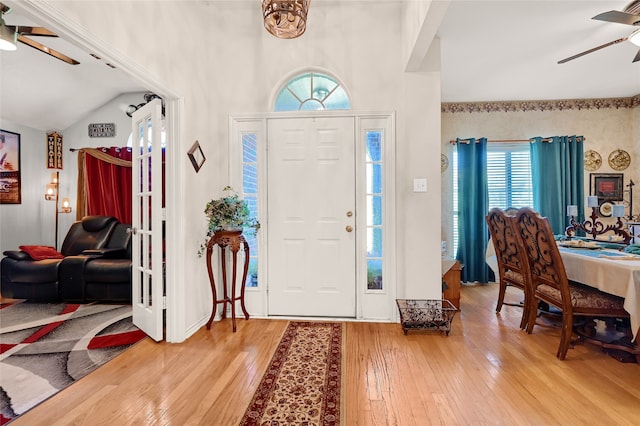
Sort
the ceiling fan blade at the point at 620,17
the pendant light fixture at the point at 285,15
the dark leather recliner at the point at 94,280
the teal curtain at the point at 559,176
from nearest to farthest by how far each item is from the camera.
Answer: the pendant light fixture at the point at 285,15
the ceiling fan blade at the point at 620,17
the dark leather recliner at the point at 94,280
the teal curtain at the point at 559,176

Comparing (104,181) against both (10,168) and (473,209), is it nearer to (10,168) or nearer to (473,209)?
(10,168)

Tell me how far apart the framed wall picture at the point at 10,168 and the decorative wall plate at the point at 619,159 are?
9.00 metres

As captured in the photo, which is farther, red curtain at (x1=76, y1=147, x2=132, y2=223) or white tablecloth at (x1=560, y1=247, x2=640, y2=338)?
red curtain at (x1=76, y1=147, x2=132, y2=223)

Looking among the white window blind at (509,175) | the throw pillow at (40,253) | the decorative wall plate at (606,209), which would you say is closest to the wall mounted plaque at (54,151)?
the throw pillow at (40,253)

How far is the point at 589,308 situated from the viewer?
226 cm

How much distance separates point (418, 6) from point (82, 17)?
2194mm

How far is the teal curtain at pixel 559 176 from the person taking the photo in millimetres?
4789

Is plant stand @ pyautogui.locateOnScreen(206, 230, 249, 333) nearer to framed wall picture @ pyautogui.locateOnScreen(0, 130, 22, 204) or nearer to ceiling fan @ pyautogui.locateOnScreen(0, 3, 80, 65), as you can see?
ceiling fan @ pyautogui.locateOnScreen(0, 3, 80, 65)

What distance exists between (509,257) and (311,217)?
6.77 ft

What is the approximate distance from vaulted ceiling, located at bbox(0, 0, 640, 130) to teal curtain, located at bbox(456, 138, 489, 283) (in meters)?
0.88

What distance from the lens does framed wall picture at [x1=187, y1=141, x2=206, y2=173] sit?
276 cm

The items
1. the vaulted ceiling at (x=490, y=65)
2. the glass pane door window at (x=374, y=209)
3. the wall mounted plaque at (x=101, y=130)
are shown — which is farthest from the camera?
the wall mounted plaque at (x=101, y=130)

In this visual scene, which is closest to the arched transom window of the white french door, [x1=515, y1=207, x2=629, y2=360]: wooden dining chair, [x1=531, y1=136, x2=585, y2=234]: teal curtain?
the white french door

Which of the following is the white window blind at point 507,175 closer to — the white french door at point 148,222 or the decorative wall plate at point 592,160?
the decorative wall plate at point 592,160
